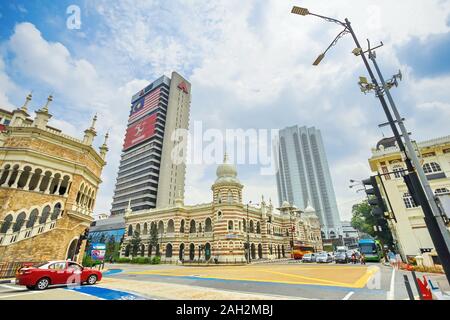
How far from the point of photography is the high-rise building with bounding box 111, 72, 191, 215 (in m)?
68.4

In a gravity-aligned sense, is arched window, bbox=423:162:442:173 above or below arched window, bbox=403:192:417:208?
above

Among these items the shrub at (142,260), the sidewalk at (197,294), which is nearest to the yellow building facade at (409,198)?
the sidewalk at (197,294)

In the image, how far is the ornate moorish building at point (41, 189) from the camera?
14023mm

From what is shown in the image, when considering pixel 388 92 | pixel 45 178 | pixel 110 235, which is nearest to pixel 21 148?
pixel 45 178

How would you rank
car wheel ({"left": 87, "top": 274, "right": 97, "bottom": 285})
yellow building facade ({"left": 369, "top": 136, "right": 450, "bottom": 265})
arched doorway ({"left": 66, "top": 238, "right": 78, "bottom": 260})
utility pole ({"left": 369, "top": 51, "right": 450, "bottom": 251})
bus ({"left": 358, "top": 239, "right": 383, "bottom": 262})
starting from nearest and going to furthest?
utility pole ({"left": 369, "top": 51, "right": 450, "bottom": 251})
car wheel ({"left": 87, "top": 274, "right": 97, "bottom": 285})
arched doorway ({"left": 66, "top": 238, "right": 78, "bottom": 260})
yellow building facade ({"left": 369, "top": 136, "right": 450, "bottom": 265})
bus ({"left": 358, "top": 239, "right": 383, "bottom": 262})

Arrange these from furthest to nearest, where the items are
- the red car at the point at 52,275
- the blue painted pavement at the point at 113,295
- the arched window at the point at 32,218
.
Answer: the arched window at the point at 32,218 < the red car at the point at 52,275 < the blue painted pavement at the point at 113,295

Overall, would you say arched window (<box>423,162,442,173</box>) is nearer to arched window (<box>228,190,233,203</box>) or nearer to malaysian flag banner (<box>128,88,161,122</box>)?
arched window (<box>228,190,233,203</box>)

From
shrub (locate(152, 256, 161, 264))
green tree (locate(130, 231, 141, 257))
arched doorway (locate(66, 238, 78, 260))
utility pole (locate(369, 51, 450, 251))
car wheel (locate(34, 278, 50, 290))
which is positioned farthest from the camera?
green tree (locate(130, 231, 141, 257))

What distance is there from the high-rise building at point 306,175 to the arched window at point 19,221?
343ft

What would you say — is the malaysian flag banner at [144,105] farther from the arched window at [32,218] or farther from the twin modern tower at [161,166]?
the arched window at [32,218]

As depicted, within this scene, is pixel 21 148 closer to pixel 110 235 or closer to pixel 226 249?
pixel 226 249

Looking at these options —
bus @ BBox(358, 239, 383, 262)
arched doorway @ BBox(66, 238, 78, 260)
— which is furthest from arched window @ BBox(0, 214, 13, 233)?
bus @ BBox(358, 239, 383, 262)

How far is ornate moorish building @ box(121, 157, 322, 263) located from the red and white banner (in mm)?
41102

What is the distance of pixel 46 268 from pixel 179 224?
26063mm
